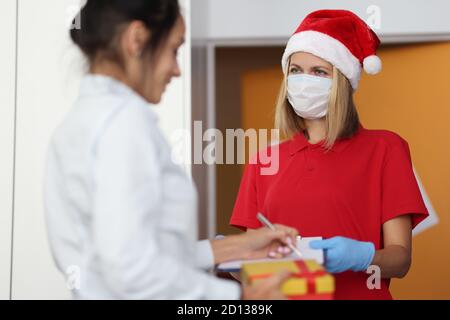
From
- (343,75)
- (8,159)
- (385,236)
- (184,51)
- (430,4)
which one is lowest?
(385,236)

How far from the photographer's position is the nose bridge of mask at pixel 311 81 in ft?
5.21

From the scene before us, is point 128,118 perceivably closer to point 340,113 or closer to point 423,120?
point 340,113

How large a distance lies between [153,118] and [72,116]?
11 centimetres

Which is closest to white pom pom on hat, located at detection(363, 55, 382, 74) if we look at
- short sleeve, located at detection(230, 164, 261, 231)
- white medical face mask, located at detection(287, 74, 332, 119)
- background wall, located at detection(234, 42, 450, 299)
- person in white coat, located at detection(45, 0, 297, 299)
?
white medical face mask, located at detection(287, 74, 332, 119)

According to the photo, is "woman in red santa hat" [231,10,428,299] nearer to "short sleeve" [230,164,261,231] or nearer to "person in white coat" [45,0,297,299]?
"short sleeve" [230,164,261,231]

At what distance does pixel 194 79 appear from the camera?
2.45 meters

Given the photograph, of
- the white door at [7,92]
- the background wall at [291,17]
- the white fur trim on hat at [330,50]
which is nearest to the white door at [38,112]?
the white door at [7,92]

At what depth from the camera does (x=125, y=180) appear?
0.74 metres

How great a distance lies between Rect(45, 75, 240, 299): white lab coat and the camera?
0.74 m

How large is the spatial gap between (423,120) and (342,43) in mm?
1382

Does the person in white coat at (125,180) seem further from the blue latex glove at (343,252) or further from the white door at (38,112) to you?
the white door at (38,112)

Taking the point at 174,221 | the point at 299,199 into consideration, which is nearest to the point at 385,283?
the point at 299,199

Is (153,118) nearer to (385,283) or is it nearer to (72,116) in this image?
(72,116)

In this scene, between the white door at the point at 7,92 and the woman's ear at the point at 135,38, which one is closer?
the woman's ear at the point at 135,38
